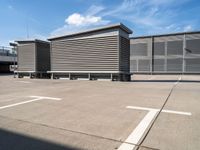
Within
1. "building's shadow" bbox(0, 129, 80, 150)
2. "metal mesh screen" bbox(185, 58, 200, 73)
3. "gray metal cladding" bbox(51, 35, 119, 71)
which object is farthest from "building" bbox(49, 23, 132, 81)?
"metal mesh screen" bbox(185, 58, 200, 73)

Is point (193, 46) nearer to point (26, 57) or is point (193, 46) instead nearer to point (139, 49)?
point (139, 49)

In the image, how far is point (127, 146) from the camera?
2416 millimetres

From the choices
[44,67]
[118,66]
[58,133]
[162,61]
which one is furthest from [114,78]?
[162,61]

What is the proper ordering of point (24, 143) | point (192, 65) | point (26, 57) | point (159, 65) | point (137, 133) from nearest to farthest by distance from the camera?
point (24, 143) < point (137, 133) < point (26, 57) < point (192, 65) < point (159, 65)

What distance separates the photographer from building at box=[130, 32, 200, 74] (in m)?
27.1

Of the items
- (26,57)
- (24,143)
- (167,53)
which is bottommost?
(24,143)

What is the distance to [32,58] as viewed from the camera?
60.1 ft

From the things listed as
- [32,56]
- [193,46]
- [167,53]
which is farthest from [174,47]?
[32,56]

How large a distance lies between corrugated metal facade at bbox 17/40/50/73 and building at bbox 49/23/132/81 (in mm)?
2854

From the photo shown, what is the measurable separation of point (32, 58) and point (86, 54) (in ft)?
23.4

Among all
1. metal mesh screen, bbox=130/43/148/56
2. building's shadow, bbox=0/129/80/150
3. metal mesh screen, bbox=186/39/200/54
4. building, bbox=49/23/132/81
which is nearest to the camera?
building's shadow, bbox=0/129/80/150

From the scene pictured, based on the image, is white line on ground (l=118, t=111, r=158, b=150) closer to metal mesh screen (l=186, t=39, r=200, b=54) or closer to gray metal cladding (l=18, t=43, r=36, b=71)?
gray metal cladding (l=18, t=43, r=36, b=71)

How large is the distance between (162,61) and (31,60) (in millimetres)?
20815

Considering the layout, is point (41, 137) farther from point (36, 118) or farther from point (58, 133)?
point (36, 118)
